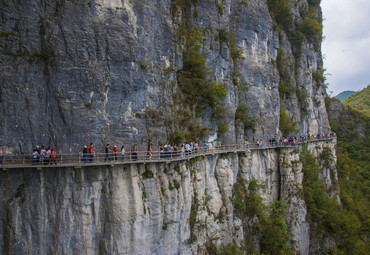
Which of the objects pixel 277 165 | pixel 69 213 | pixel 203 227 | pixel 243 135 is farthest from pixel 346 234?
pixel 69 213

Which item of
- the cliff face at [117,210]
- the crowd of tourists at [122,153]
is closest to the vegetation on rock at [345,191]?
the cliff face at [117,210]

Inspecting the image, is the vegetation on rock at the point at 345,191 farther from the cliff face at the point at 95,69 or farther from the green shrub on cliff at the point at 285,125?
the cliff face at the point at 95,69

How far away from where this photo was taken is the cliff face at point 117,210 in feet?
50.9

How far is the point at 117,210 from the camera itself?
17.4 m

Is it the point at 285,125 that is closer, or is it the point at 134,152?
the point at 134,152

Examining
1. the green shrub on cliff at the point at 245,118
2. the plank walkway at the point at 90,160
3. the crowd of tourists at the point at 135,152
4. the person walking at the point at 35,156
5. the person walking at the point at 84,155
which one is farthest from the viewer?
A: the green shrub on cliff at the point at 245,118

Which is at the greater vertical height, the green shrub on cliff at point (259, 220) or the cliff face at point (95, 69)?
the cliff face at point (95, 69)

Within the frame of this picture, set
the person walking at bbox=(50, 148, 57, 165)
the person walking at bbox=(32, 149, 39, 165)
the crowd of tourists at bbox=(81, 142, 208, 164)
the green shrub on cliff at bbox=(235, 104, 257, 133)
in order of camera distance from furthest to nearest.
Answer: the green shrub on cliff at bbox=(235, 104, 257, 133), the crowd of tourists at bbox=(81, 142, 208, 164), the person walking at bbox=(50, 148, 57, 165), the person walking at bbox=(32, 149, 39, 165)

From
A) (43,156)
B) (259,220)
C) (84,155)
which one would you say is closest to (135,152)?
(84,155)

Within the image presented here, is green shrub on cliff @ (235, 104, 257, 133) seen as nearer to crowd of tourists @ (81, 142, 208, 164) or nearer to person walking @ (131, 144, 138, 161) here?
crowd of tourists @ (81, 142, 208, 164)

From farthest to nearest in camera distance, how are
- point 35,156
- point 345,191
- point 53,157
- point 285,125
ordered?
point 345,191, point 285,125, point 53,157, point 35,156

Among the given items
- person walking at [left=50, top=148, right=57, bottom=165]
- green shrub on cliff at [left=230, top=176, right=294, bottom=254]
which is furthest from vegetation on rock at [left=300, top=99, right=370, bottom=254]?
person walking at [left=50, top=148, right=57, bottom=165]

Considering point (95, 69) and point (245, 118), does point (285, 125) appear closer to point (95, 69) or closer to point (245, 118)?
point (245, 118)

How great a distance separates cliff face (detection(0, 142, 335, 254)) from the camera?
15523mm
